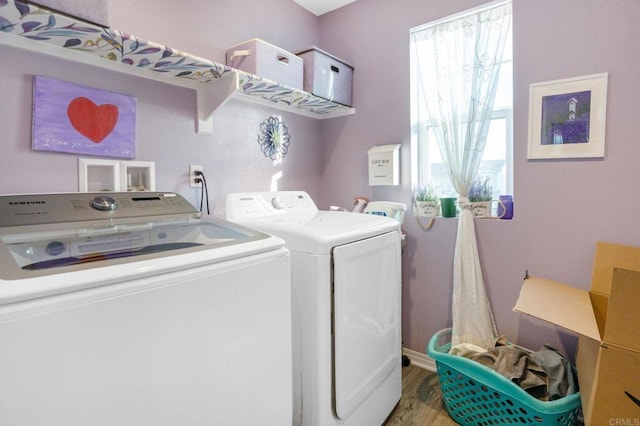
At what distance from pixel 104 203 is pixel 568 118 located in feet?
6.99

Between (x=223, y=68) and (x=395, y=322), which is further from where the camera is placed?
(x=395, y=322)

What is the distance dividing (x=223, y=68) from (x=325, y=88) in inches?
31.3

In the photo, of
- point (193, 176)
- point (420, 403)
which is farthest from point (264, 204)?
point (420, 403)

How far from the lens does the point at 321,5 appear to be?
96.1 inches

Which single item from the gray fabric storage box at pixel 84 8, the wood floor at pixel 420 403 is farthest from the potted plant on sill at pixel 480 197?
the gray fabric storage box at pixel 84 8

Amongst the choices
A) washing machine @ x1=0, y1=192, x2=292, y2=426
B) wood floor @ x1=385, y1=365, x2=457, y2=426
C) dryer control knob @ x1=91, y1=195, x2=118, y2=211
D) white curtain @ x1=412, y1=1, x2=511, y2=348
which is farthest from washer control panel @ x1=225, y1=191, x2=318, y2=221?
wood floor @ x1=385, y1=365, x2=457, y2=426

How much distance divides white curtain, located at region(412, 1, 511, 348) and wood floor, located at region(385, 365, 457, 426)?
346 mm

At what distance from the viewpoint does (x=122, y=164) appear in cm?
145

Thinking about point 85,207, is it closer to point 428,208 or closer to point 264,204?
point 264,204

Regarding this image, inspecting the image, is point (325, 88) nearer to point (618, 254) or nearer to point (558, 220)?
point (558, 220)

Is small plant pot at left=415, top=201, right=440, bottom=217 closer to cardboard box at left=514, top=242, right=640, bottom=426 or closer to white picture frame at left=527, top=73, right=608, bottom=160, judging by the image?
white picture frame at left=527, top=73, right=608, bottom=160

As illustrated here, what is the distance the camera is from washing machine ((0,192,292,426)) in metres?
0.62

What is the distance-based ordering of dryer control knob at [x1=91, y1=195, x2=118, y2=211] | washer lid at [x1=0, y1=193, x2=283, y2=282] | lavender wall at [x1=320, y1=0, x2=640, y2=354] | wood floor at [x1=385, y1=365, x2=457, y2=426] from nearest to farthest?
washer lid at [x1=0, y1=193, x2=283, y2=282] → dryer control knob at [x1=91, y1=195, x2=118, y2=211] → lavender wall at [x1=320, y1=0, x2=640, y2=354] → wood floor at [x1=385, y1=365, x2=457, y2=426]

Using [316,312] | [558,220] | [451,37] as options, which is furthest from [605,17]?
[316,312]
